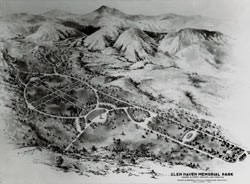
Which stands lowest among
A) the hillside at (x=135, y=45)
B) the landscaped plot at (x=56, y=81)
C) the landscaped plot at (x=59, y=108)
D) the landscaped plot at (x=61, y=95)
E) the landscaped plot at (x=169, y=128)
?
the landscaped plot at (x=169, y=128)

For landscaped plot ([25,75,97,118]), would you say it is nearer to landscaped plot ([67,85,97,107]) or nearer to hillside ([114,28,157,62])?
landscaped plot ([67,85,97,107])

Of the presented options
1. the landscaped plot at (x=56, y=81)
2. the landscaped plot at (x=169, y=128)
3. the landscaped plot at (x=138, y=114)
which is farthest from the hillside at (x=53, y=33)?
the landscaped plot at (x=169, y=128)

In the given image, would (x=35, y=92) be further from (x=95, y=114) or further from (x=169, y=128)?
(x=169, y=128)

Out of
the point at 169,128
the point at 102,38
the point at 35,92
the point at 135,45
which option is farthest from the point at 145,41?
the point at 35,92

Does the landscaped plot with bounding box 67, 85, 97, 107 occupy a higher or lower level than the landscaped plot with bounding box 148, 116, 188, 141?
higher

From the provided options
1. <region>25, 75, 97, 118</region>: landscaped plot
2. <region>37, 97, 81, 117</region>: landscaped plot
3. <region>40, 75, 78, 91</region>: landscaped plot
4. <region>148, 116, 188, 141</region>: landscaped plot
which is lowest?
<region>148, 116, 188, 141</region>: landscaped plot

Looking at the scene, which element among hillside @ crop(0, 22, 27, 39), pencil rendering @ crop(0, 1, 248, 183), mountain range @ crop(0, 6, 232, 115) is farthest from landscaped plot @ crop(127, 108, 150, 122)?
hillside @ crop(0, 22, 27, 39)

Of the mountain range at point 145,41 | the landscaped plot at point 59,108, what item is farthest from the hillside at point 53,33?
the landscaped plot at point 59,108

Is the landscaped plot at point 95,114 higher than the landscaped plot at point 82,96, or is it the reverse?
the landscaped plot at point 82,96

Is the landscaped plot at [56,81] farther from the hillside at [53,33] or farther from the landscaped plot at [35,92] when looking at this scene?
the hillside at [53,33]

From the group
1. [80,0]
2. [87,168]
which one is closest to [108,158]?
[87,168]

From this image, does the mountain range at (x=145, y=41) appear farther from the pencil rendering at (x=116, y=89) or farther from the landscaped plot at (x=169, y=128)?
the landscaped plot at (x=169, y=128)

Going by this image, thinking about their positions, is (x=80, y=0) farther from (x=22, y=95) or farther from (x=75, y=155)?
(x=75, y=155)
